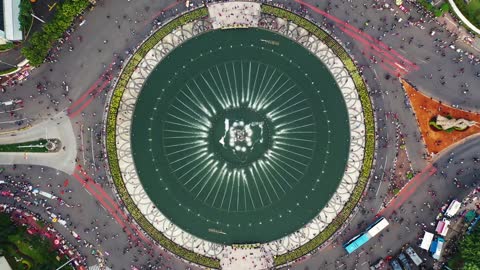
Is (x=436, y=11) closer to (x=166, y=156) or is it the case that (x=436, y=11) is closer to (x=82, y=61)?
(x=166, y=156)

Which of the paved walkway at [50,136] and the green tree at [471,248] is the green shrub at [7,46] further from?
the green tree at [471,248]

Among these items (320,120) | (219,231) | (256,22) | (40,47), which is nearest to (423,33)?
(320,120)

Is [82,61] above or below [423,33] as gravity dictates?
above

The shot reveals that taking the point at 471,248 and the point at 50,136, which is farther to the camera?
the point at 50,136

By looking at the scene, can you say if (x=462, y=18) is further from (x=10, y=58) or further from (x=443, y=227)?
(x=10, y=58)

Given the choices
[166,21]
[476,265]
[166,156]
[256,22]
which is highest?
[166,21]

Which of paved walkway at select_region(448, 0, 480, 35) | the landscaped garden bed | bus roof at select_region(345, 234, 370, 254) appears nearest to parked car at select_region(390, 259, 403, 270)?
bus roof at select_region(345, 234, 370, 254)

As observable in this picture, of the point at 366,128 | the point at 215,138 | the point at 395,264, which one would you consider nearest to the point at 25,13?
the point at 215,138
